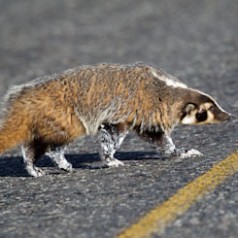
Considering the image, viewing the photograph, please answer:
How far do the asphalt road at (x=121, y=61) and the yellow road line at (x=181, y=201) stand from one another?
7cm

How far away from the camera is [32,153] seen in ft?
24.6

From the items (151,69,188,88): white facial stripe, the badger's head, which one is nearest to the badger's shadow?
the badger's head

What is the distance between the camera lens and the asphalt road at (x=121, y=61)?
555 cm

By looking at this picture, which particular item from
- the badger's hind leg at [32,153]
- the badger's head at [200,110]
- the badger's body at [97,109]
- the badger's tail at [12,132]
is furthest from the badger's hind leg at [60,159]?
the badger's head at [200,110]

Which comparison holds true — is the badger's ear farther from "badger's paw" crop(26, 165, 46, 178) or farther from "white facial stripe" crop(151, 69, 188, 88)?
"badger's paw" crop(26, 165, 46, 178)

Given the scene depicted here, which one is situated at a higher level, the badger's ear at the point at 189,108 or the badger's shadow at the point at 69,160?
the badger's ear at the point at 189,108

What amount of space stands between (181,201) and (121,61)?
9.29m

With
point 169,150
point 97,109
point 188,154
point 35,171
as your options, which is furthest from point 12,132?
point 188,154

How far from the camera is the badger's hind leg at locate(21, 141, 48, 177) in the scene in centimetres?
746

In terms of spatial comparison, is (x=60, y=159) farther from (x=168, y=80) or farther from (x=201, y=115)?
(x=201, y=115)

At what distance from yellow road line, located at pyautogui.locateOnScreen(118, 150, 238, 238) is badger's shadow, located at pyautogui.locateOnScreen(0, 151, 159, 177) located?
1.26 metres

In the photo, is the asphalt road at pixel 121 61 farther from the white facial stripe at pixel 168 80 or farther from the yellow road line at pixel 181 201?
the white facial stripe at pixel 168 80

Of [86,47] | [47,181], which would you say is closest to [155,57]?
[86,47]

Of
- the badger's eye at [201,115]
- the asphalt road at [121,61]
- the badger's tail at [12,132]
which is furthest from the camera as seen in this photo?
the badger's eye at [201,115]
